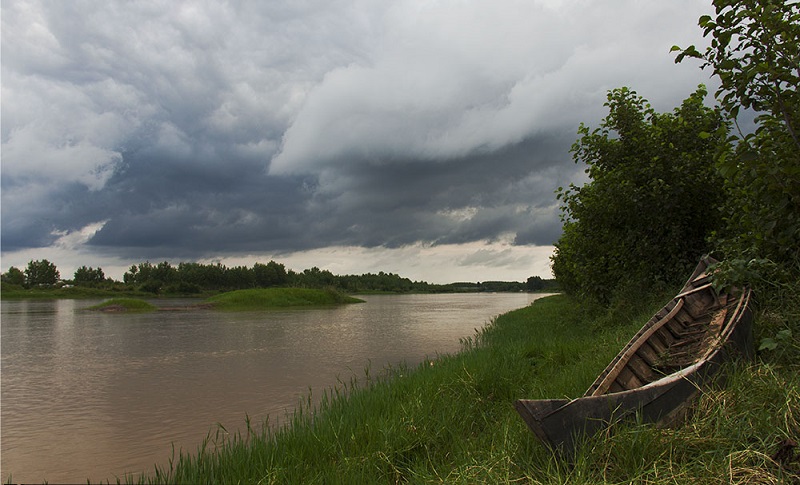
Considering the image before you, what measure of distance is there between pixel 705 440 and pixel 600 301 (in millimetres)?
10701

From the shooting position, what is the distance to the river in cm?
559

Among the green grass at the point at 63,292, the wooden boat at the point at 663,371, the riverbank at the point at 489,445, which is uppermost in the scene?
the green grass at the point at 63,292

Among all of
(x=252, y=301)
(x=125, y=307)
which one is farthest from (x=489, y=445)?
(x=252, y=301)

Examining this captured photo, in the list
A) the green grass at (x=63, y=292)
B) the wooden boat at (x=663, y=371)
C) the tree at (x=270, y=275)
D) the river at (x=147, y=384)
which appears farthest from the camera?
the tree at (x=270, y=275)

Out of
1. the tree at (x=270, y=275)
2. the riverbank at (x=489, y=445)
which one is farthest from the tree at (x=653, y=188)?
the tree at (x=270, y=275)

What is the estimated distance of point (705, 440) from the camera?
11.0 feet

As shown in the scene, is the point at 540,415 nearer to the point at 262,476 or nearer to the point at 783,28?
the point at 262,476

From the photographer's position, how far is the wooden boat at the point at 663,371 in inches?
132

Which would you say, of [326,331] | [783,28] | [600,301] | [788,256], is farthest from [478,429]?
[326,331]

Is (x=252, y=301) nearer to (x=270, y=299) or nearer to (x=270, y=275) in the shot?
(x=270, y=299)

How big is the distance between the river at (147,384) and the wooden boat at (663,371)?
4119mm

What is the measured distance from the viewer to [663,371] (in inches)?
213

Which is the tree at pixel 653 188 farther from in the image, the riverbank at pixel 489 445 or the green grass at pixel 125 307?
the green grass at pixel 125 307

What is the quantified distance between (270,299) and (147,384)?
3568cm
